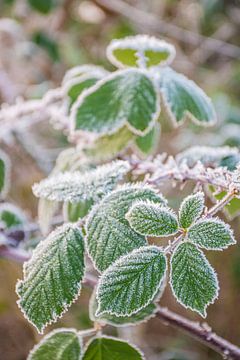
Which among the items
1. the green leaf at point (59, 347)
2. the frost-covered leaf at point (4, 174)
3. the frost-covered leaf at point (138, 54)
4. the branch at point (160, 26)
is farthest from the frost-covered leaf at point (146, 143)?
the branch at point (160, 26)

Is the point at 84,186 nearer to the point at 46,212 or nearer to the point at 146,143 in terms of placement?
the point at 46,212

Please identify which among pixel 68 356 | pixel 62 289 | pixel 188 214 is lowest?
pixel 68 356

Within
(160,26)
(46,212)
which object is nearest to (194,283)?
(46,212)

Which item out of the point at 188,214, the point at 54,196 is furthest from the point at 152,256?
the point at 54,196

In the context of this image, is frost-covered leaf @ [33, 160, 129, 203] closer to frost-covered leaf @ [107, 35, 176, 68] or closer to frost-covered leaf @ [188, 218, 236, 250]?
frost-covered leaf @ [188, 218, 236, 250]

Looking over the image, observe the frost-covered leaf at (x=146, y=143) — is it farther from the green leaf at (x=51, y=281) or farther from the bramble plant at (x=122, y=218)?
the green leaf at (x=51, y=281)

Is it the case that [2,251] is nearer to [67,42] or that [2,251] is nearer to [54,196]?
[54,196]
